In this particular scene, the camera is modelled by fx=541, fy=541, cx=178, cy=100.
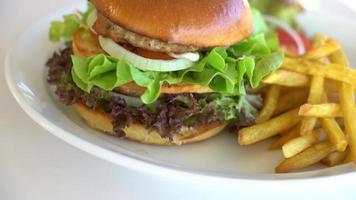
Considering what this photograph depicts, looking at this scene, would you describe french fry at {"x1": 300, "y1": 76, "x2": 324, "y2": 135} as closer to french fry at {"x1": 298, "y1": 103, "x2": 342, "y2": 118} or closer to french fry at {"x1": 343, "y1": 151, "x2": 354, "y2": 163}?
french fry at {"x1": 298, "y1": 103, "x2": 342, "y2": 118}

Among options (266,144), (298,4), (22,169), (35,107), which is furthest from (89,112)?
(298,4)

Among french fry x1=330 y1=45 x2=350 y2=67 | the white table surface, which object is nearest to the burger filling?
the white table surface

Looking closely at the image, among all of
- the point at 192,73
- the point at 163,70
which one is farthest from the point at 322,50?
the point at 163,70

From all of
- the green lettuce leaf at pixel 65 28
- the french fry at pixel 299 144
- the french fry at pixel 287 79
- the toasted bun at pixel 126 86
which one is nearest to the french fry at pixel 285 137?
the french fry at pixel 299 144

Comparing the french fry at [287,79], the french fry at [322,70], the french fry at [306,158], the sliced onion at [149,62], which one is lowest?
the french fry at [306,158]

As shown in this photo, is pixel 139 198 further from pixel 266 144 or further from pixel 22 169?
pixel 266 144

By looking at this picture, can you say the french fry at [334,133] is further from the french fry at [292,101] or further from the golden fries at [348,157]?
the french fry at [292,101]
